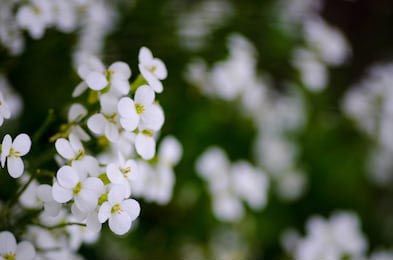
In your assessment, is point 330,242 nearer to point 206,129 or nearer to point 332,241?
point 332,241

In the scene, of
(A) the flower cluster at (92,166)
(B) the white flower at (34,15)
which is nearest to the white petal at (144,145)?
(A) the flower cluster at (92,166)

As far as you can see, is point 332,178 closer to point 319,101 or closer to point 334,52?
point 319,101

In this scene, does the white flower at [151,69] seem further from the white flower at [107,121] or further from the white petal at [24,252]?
the white petal at [24,252]

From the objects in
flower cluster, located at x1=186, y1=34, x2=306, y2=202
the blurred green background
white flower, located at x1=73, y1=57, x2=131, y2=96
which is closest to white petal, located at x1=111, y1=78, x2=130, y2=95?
white flower, located at x1=73, y1=57, x2=131, y2=96

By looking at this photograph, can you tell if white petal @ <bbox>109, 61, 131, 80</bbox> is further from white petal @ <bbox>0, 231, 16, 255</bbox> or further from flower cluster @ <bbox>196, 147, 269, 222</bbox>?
flower cluster @ <bbox>196, 147, 269, 222</bbox>

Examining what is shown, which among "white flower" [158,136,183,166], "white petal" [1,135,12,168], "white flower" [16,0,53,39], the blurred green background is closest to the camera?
"white petal" [1,135,12,168]

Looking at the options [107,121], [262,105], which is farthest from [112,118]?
[262,105]

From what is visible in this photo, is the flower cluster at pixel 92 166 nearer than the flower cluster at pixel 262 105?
Yes
